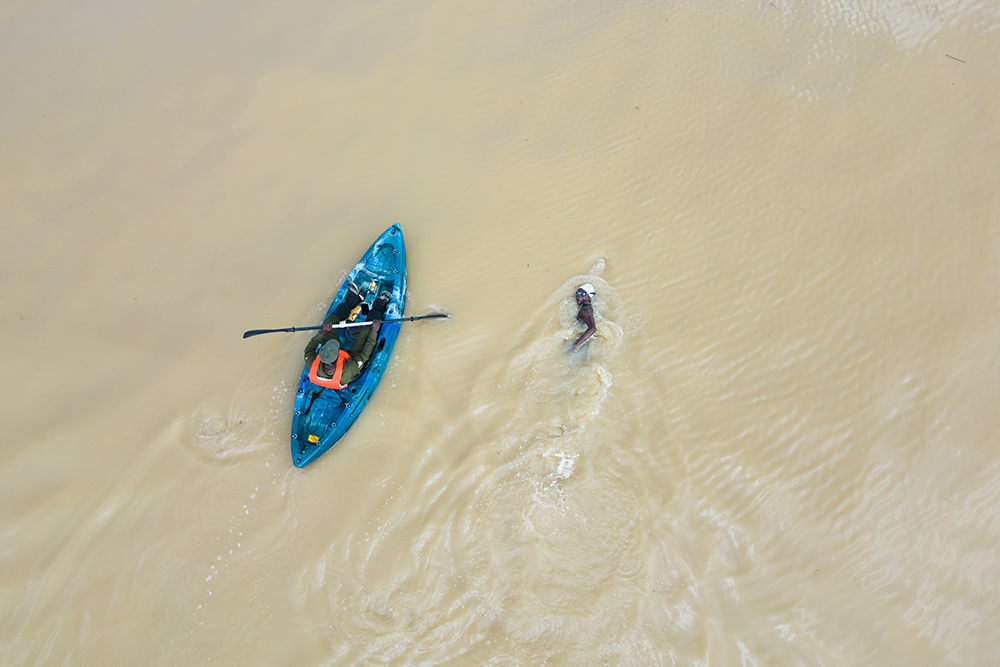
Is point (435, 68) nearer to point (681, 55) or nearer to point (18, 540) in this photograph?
point (681, 55)

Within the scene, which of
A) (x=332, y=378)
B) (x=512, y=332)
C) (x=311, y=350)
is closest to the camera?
(x=332, y=378)

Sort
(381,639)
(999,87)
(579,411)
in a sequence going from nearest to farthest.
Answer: (381,639)
(579,411)
(999,87)

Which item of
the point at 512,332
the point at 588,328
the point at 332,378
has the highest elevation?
the point at 588,328

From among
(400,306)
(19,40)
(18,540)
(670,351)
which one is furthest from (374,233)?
(19,40)

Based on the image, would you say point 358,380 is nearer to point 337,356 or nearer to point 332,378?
point 332,378

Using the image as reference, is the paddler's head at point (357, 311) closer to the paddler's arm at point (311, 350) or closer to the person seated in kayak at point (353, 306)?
the person seated in kayak at point (353, 306)

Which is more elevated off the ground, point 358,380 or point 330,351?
point 330,351

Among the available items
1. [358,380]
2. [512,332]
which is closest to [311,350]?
[358,380]
